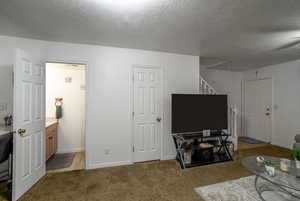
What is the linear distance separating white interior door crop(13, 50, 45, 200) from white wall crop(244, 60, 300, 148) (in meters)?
5.89

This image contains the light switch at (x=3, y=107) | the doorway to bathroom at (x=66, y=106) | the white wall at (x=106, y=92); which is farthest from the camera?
the doorway to bathroom at (x=66, y=106)

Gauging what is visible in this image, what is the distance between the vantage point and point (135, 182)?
7.27 ft

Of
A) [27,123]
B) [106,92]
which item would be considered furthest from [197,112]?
[27,123]

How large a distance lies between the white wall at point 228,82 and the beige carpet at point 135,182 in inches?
103

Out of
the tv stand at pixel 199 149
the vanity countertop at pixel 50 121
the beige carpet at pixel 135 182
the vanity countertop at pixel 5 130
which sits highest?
the vanity countertop at pixel 5 130

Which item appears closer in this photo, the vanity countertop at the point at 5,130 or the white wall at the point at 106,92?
the vanity countertop at the point at 5,130

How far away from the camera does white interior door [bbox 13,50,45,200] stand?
1795 mm

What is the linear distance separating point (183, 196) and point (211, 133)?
160cm

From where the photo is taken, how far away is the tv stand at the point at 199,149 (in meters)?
2.75

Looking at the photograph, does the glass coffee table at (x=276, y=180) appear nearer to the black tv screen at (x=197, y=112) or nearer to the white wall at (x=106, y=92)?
the black tv screen at (x=197, y=112)

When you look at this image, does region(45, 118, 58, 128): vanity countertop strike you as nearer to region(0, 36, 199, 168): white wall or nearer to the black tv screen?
region(0, 36, 199, 168): white wall

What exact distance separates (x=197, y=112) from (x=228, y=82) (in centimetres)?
295

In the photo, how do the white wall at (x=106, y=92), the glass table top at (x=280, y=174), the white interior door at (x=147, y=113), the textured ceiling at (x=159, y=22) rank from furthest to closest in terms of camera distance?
the white interior door at (x=147, y=113), the white wall at (x=106, y=92), the glass table top at (x=280, y=174), the textured ceiling at (x=159, y=22)

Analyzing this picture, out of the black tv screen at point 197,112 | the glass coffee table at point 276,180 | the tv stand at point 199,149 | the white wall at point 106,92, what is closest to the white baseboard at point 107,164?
the white wall at point 106,92
